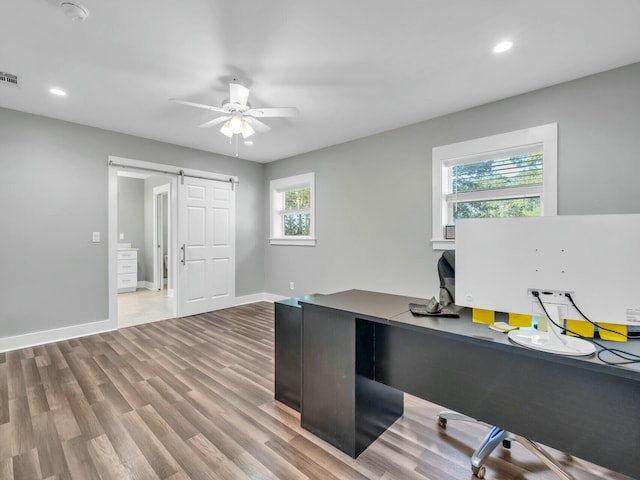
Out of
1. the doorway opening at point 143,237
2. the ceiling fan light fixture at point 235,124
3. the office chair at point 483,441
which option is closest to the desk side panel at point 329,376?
the office chair at point 483,441

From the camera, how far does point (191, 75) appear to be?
2.60m

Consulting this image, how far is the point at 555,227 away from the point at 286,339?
1791 millimetres

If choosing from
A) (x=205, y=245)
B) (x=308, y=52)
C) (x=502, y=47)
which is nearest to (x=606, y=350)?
(x=502, y=47)

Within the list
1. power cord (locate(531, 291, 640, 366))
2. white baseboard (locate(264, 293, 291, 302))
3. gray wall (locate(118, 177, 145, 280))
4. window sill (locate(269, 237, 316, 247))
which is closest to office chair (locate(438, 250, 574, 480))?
power cord (locate(531, 291, 640, 366))

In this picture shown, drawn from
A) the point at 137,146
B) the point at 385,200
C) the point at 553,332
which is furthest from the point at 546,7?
the point at 137,146

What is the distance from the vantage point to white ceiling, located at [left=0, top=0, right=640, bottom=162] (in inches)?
74.0

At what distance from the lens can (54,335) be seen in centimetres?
359

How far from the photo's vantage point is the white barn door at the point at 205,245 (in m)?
4.70

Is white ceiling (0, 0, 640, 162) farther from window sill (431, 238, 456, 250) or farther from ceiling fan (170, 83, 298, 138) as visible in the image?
window sill (431, 238, 456, 250)

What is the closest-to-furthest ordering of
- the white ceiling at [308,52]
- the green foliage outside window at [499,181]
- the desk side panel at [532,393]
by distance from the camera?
1. the desk side panel at [532,393]
2. the white ceiling at [308,52]
3. the green foliage outside window at [499,181]

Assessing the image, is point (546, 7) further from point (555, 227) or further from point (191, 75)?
point (191, 75)

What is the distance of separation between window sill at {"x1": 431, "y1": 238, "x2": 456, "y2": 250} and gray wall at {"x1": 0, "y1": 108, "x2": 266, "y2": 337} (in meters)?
4.05

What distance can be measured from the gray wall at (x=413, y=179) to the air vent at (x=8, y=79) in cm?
340

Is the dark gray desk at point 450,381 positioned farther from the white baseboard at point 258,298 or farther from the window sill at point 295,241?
the white baseboard at point 258,298
